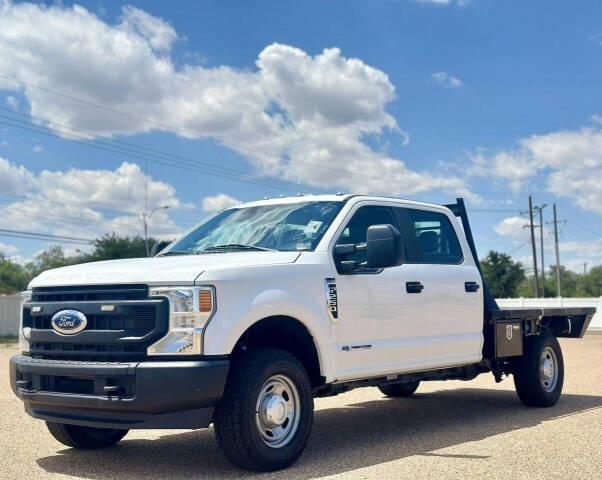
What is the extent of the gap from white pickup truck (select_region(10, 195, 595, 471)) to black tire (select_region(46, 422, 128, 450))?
0.01 metres

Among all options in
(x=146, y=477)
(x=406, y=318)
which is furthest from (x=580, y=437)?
(x=146, y=477)

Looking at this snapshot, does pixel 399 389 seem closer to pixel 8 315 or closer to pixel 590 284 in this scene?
pixel 8 315

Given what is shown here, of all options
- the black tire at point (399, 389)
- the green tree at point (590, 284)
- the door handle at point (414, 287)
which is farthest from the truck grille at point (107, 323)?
the green tree at point (590, 284)

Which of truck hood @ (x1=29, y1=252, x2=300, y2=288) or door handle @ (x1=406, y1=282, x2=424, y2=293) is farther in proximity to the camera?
door handle @ (x1=406, y1=282, x2=424, y2=293)

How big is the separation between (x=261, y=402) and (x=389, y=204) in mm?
2665

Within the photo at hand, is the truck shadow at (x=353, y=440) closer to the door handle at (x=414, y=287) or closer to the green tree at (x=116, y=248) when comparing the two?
the door handle at (x=414, y=287)

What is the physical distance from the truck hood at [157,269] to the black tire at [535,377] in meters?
4.29

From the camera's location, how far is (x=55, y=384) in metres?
6.02

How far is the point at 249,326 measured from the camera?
595 centimetres

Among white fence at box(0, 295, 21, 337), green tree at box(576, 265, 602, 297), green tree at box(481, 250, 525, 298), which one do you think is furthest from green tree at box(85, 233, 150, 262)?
green tree at box(576, 265, 602, 297)

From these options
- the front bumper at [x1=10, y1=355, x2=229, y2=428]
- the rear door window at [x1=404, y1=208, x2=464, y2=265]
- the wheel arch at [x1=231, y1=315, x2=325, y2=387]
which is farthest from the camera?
the rear door window at [x1=404, y1=208, x2=464, y2=265]

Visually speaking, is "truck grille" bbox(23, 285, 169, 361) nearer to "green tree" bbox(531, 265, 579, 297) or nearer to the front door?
the front door

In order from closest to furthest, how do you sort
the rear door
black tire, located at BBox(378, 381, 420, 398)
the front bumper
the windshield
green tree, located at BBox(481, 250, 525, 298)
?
the front bumper < the windshield < the rear door < black tire, located at BBox(378, 381, 420, 398) < green tree, located at BBox(481, 250, 525, 298)

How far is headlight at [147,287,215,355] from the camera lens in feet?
18.5
